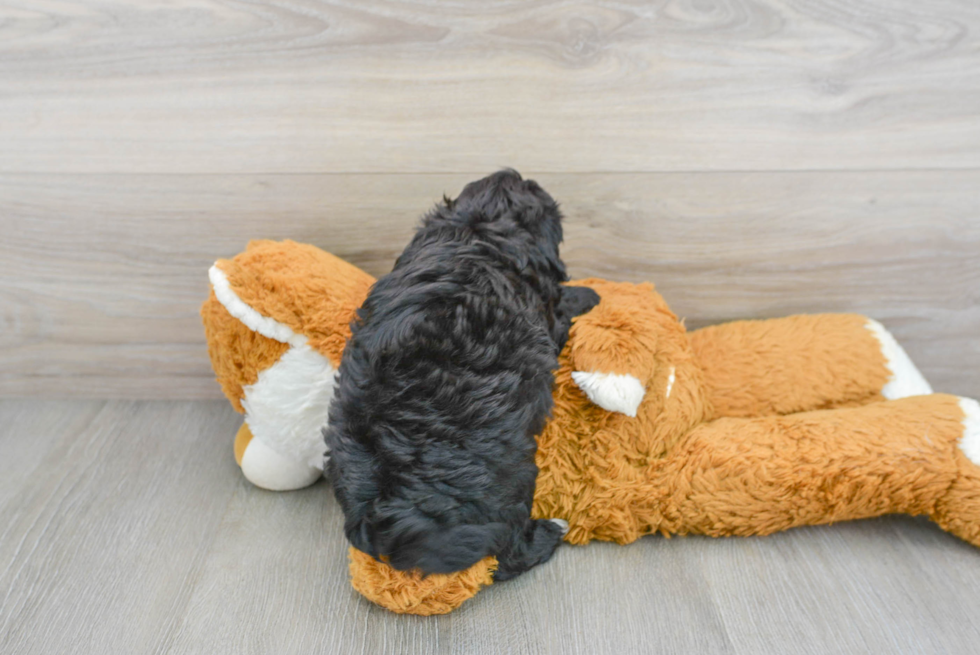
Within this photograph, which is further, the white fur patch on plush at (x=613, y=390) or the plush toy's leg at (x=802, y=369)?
the plush toy's leg at (x=802, y=369)

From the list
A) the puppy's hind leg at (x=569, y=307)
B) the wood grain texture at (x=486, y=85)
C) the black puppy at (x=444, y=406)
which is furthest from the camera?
the wood grain texture at (x=486, y=85)

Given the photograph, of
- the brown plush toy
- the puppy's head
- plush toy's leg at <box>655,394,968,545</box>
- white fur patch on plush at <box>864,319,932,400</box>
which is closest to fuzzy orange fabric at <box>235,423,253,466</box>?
the brown plush toy

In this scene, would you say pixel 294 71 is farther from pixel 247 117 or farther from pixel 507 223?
pixel 507 223

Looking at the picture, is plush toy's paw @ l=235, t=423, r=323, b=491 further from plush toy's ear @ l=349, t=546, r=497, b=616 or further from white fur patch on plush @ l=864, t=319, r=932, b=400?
white fur patch on plush @ l=864, t=319, r=932, b=400

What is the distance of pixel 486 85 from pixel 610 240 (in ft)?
0.86

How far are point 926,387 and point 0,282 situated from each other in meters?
1.27

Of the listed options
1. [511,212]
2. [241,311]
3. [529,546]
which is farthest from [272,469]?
[511,212]

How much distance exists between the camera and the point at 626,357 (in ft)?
2.28

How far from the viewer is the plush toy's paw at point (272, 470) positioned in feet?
2.77

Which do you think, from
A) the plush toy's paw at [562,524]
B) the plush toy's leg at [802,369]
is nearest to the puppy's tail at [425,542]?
the plush toy's paw at [562,524]

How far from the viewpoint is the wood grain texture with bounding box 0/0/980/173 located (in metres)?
0.83

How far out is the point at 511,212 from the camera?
68 centimetres

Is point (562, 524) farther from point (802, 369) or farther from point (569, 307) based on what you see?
point (802, 369)

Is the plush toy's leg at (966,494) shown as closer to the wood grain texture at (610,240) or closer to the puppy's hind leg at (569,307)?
the wood grain texture at (610,240)
